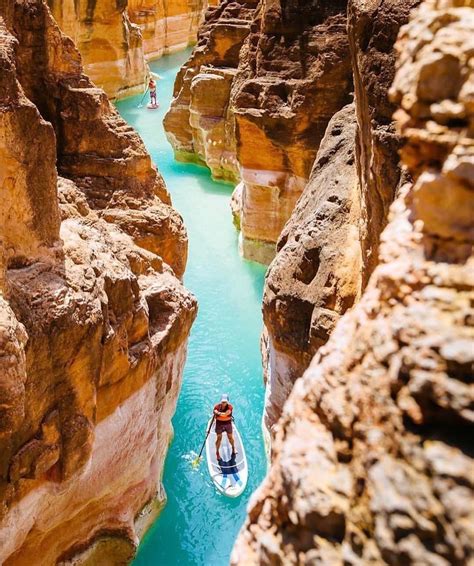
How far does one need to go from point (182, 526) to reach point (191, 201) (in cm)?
919

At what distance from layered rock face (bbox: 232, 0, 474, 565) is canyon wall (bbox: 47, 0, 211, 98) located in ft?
58.3

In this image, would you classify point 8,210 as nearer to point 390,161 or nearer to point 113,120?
point 390,161

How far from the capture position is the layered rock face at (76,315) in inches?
157

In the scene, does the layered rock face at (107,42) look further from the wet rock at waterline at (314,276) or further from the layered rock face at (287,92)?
the wet rock at waterline at (314,276)

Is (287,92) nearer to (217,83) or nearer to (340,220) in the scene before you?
(340,220)

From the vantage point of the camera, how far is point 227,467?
267 inches

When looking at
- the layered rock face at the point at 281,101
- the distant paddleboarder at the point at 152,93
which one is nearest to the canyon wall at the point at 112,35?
the distant paddleboarder at the point at 152,93

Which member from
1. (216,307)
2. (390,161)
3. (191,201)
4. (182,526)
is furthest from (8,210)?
(191,201)

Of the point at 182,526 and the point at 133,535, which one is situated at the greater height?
the point at 133,535

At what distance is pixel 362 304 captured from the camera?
2.00 m

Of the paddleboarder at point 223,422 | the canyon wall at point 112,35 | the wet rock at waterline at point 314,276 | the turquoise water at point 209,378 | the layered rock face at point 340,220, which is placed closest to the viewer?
the layered rock face at point 340,220

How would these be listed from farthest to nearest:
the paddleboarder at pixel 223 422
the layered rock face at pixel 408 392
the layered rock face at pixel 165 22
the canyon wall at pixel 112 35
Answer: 1. the layered rock face at pixel 165 22
2. the canyon wall at pixel 112 35
3. the paddleboarder at pixel 223 422
4. the layered rock face at pixel 408 392

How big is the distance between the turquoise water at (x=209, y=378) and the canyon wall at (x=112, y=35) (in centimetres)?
688

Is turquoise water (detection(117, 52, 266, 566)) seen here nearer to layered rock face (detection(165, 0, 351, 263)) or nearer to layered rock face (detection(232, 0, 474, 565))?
layered rock face (detection(165, 0, 351, 263))
